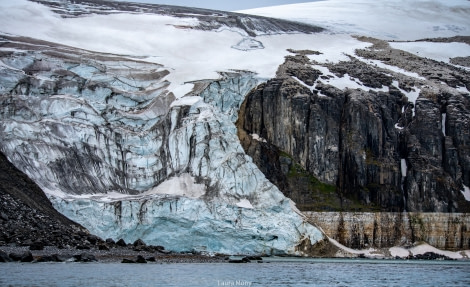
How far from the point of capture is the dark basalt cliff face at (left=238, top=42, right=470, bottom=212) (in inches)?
4117

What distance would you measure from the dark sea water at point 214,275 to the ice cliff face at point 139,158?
18.5 metres

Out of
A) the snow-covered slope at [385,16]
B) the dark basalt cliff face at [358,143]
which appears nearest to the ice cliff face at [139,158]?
the dark basalt cliff face at [358,143]

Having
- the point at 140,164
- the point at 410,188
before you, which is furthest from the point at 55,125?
the point at 410,188

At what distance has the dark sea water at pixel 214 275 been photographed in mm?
50000

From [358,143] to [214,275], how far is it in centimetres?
5462

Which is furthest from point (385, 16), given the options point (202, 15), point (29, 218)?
point (29, 218)

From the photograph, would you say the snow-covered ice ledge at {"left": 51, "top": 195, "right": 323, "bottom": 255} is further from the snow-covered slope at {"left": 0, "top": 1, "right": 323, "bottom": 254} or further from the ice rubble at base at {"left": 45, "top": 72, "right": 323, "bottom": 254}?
the snow-covered slope at {"left": 0, "top": 1, "right": 323, "bottom": 254}

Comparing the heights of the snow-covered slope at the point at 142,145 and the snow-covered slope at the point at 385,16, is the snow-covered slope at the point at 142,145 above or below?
below

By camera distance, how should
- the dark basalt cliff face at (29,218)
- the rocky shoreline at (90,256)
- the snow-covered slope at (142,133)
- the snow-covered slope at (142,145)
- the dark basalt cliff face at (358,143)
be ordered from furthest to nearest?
the dark basalt cliff face at (358,143) → the snow-covered slope at (142,133) → the snow-covered slope at (142,145) → the dark basalt cliff face at (29,218) → the rocky shoreline at (90,256)

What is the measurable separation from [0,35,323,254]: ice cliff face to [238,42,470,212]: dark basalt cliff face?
18.4ft

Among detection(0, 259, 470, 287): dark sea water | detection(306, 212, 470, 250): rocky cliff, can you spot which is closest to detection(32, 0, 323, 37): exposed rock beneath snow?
detection(306, 212, 470, 250): rocky cliff

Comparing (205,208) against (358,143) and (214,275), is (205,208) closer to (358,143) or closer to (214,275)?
(358,143)

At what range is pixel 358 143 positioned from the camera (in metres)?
108

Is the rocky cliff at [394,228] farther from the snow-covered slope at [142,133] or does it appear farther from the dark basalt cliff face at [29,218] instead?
the dark basalt cliff face at [29,218]
